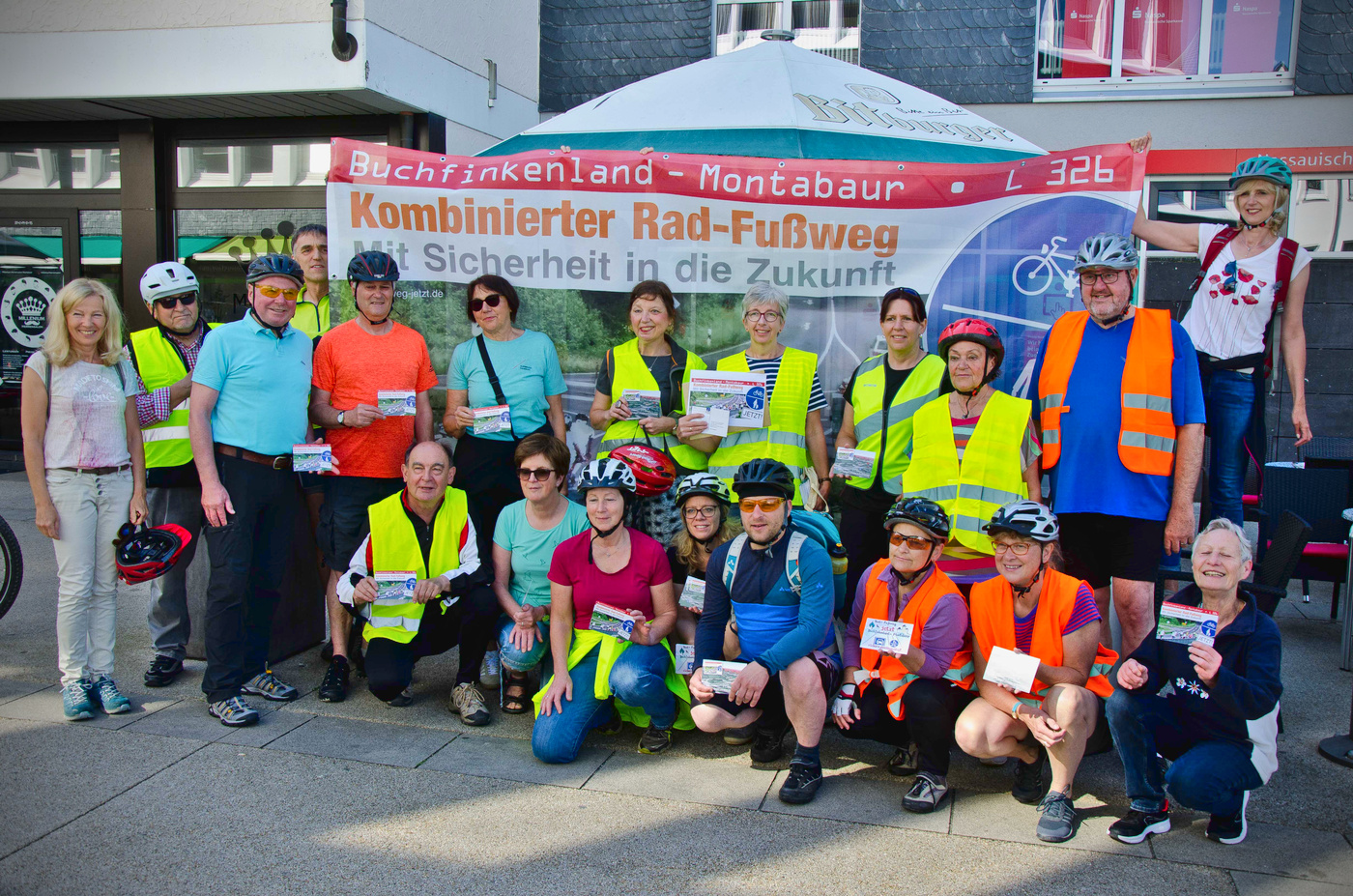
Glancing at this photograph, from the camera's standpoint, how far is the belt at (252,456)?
448 cm

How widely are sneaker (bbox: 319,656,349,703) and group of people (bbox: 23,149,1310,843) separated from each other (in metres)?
0.02

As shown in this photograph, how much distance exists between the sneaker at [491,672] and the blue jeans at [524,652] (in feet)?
1.09

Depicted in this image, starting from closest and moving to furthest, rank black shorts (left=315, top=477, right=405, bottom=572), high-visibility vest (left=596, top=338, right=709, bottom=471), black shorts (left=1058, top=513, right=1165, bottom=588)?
black shorts (left=1058, top=513, right=1165, bottom=588)
black shorts (left=315, top=477, right=405, bottom=572)
high-visibility vest (left=596, top=338, right=709, bottom=471)

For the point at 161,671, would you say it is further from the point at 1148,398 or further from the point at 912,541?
the point at 1148,398

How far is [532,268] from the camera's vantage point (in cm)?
562

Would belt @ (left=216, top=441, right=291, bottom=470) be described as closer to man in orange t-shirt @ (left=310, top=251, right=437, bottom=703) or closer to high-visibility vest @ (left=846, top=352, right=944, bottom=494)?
man in orange t-shirt @ (left=310, top=251, right=437, bottom=703)

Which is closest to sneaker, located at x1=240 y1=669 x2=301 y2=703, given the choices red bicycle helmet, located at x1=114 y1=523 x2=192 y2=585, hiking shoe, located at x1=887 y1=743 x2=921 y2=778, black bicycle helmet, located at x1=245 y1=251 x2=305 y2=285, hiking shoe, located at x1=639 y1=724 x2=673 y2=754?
red bicycle helmet, located at x1=114 y1=523 x2=192 y2=585

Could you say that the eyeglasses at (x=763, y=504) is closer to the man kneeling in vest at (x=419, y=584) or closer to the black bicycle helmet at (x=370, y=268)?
the man kneeling in vest at (x=419, y=584)

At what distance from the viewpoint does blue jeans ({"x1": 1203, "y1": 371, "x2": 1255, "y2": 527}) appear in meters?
4.81

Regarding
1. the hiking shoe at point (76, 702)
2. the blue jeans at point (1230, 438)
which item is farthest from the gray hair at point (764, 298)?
the hiking shoe at point (76, 702)

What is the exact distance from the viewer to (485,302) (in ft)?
16.4

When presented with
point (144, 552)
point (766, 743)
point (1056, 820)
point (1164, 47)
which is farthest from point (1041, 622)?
point (1164, 47)

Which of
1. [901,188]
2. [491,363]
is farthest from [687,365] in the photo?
[901,188]

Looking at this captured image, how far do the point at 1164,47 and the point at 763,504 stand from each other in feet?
28.7
